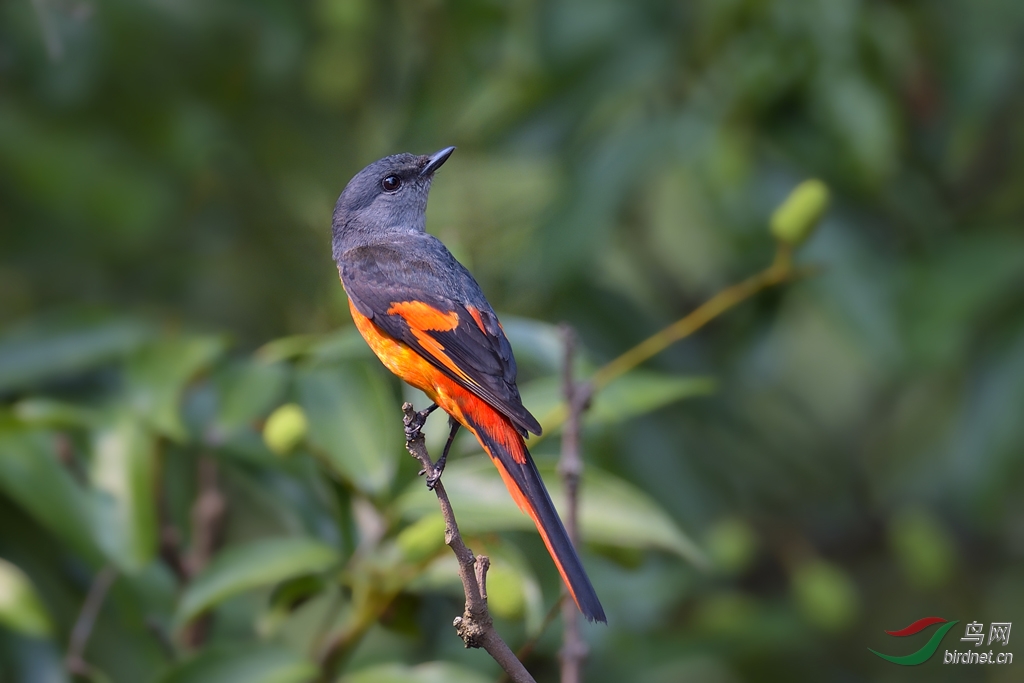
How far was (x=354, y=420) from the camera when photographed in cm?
248

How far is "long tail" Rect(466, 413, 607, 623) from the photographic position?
1401 mm

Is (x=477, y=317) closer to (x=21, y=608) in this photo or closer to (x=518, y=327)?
(x=518, y=327)

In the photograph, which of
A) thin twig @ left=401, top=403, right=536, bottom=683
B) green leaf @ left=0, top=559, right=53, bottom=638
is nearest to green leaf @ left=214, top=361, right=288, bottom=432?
green leaf @ left=0, top=559, right=53, bottom=638

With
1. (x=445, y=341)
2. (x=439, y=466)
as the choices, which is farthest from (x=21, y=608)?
(x=445, y=341)

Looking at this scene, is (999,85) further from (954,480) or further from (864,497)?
(864,497)

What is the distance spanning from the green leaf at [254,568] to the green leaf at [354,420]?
0.62 feet

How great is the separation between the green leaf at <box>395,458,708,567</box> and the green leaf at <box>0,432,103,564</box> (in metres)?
0.75

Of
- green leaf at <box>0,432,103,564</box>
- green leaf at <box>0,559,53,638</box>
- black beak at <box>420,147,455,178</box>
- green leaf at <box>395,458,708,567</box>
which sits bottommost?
green leaf at <box>0,559,53,638</box>

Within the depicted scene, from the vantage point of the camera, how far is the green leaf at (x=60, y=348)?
2.97 m

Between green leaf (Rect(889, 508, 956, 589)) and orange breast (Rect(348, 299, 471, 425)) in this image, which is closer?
orange breast (Rect(348, 299, 471, 425))

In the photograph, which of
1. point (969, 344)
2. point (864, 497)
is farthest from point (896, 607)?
point (969, 344)

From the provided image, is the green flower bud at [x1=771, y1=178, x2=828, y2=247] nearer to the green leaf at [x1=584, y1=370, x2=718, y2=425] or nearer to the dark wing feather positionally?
the green leaf at [x1=584, y1=370, x2=718, y2=425]

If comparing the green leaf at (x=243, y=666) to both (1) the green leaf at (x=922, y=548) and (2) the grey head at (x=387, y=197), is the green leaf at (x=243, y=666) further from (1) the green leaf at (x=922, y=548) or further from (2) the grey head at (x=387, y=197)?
(1) the green leaf at (x=922, y=548)

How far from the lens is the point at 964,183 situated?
4.44 meters
